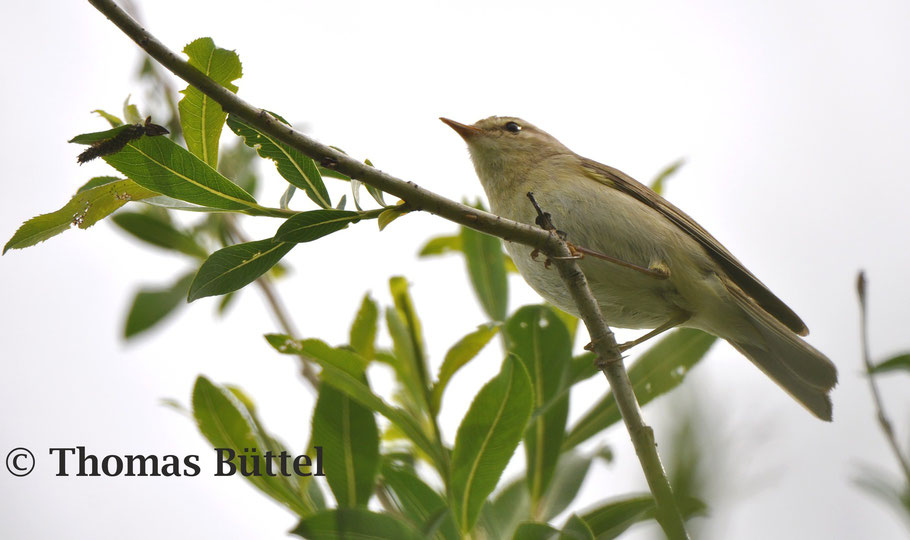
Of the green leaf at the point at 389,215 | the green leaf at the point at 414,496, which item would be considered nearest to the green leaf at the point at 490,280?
the green leaf at the point at 414,496

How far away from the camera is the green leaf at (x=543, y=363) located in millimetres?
2572

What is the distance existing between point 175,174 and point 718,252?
2.76m

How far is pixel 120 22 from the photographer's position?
1.48 m

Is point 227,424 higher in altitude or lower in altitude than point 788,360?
lower

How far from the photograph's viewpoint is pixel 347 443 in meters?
2.17

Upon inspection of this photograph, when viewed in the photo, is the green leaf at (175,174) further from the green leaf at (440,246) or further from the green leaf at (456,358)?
the green leaf at (440,246)

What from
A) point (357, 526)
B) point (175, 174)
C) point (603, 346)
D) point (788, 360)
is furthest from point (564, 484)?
point (788, 360)

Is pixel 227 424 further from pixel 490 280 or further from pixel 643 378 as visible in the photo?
pixel 643 378

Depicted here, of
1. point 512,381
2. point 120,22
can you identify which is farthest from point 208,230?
point 120,22

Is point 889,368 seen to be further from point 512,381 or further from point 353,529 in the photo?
point 353,529

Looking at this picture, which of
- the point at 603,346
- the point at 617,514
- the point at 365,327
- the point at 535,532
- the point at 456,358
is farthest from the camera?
the point at 365,327

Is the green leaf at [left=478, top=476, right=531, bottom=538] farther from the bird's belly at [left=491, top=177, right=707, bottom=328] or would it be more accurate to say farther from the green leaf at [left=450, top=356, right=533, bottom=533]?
the bird's belly at [left=491, top=177, right=707, bottom=328]

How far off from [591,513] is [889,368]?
90 cm

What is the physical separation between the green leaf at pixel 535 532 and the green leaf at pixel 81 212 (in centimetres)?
118
